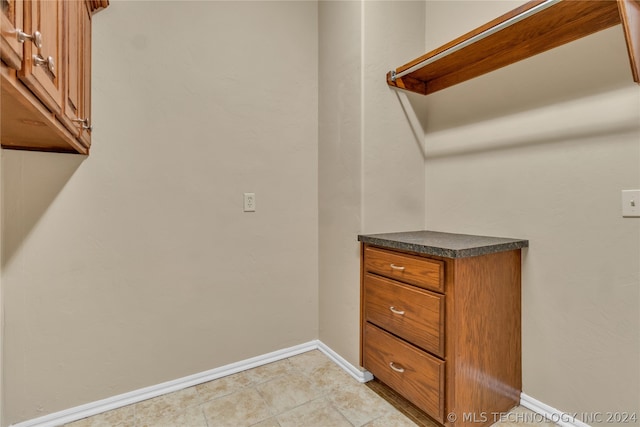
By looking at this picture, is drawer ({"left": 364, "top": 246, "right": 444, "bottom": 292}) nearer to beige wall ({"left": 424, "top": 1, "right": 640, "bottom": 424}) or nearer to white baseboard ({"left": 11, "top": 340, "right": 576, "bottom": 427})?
beige wall ({"left": 424, "top": 1, "right": 640, "bottom": 424})

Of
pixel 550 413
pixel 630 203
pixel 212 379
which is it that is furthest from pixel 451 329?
pixel 212 379

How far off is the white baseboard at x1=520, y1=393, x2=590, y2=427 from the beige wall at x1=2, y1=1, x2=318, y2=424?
4.28ft

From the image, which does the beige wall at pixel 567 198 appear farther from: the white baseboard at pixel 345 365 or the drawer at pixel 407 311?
the white baseboard at pixel 345 365

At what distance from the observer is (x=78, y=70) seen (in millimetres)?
1280

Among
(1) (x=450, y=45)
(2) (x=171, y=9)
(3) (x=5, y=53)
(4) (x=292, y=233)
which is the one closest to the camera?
(3) (x=5, y=53)

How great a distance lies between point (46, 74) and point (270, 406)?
5.47 ft

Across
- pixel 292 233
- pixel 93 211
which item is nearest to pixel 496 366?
pixel 292 233

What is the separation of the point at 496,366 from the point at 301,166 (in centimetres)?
159

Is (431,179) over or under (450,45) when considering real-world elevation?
under

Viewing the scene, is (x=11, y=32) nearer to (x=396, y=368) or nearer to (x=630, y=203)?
(x=396, y=368)

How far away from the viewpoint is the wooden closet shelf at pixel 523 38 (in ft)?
3.56

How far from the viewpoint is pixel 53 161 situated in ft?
4.97

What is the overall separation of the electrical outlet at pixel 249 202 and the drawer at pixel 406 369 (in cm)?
99

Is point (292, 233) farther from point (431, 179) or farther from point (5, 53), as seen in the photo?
point (5, 53)
